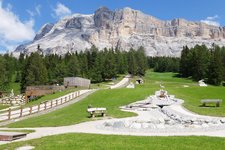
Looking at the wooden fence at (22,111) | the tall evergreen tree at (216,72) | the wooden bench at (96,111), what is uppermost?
the tall evergreen tree at (216,72)

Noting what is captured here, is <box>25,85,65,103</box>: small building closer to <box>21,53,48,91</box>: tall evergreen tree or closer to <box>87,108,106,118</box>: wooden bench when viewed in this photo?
<box>21,53,48,91</box>: tall evergreen tree

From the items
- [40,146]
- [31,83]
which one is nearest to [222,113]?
[40,146]

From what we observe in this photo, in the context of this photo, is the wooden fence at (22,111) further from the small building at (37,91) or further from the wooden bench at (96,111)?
Answer: the small building at (37,91)

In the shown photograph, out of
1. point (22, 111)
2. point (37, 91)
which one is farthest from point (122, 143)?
point (37, 91)

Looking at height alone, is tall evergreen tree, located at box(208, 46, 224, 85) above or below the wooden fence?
above

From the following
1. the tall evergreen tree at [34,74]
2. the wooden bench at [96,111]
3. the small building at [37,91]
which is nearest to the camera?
the wooden bench at [96,111]

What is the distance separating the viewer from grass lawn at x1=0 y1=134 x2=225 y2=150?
1463 cm

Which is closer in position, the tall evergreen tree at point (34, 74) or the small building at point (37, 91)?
the small building at point (37, 91)

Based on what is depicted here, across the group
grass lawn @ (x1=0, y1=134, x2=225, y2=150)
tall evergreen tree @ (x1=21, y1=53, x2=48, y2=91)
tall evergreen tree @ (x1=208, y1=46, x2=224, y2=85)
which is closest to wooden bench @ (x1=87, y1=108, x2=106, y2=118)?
grass lawn @ (x1=0, y1=134, x2=225, y2=150)

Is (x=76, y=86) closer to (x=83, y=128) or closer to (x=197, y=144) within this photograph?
(x=83, y=128)

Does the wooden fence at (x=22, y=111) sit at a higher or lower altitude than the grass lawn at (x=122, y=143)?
lower

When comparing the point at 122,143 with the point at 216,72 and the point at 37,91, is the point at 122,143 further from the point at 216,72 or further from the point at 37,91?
the point at 216,72

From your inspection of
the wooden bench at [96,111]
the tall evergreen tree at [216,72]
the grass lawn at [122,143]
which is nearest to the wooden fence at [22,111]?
the wooden bench at [96,111]

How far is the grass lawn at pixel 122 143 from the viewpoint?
48.0ft
